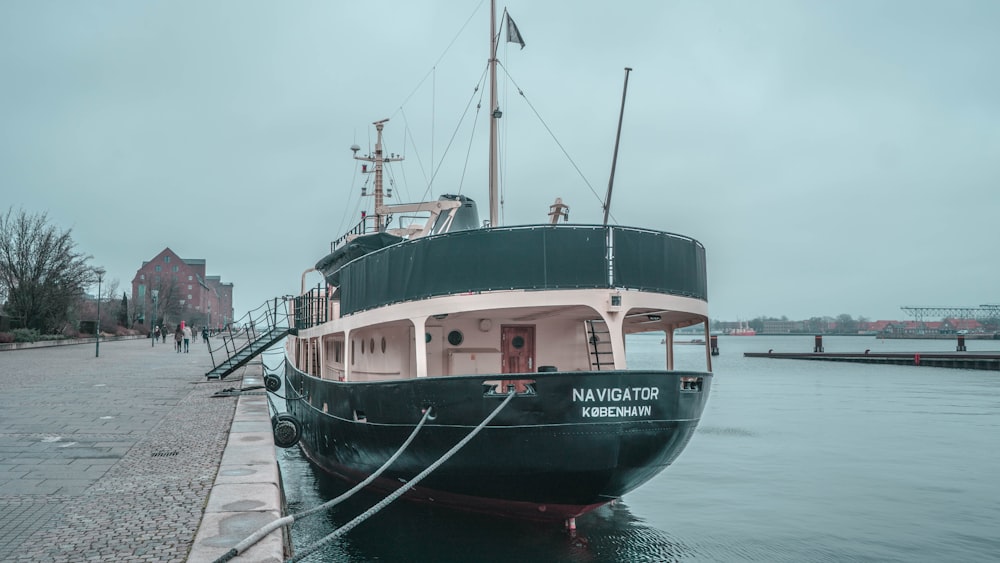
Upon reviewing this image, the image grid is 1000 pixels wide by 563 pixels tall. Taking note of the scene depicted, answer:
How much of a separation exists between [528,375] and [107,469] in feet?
19.7

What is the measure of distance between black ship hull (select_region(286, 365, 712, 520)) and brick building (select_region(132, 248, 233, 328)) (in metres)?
87.4

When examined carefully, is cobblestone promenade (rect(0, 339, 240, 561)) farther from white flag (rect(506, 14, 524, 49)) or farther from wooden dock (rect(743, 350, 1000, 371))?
wooden dock (rect(743, 350, 1000, 371))

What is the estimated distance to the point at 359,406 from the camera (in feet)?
37.4

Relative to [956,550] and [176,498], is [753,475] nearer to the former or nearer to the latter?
[956,550]

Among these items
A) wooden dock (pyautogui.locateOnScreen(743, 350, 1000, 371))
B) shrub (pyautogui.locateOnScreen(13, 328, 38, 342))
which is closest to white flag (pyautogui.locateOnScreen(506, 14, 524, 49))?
shrub (pyautogui.locateOnScreen(13, 328, 38, 342))

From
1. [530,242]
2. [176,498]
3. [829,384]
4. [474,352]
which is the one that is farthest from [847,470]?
[829,384]

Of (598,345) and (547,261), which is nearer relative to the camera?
(547,261)

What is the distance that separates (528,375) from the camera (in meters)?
9.01

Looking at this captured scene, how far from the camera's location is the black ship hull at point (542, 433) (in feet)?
30.0

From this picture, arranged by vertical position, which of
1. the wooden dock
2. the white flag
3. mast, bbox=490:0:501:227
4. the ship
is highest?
the white flag

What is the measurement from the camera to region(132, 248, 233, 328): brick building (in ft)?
326

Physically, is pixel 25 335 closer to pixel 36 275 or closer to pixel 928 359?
pixel 36 275

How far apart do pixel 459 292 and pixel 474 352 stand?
2.15 metres

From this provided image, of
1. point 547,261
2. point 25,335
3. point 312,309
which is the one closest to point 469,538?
point 547,261
